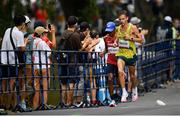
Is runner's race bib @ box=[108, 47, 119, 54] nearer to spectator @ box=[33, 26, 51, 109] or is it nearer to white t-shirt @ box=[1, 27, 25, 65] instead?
spectator @ box=[33, 26, 51, 109]

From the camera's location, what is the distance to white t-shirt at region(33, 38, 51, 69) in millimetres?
16234

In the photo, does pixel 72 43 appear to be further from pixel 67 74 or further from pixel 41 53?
pixel 41 53

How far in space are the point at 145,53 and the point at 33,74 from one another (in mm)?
5048

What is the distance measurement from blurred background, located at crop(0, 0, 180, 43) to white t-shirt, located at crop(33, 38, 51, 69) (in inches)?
184

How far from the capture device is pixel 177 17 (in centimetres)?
3916

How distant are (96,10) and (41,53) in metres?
14.4

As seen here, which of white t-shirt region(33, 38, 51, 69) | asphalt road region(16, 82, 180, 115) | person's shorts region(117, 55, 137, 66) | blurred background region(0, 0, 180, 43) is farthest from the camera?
blurred background region(0, 0, 180, 43)

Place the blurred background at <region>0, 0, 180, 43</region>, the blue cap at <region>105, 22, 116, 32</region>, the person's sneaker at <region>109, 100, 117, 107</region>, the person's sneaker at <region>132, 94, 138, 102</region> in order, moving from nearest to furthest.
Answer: the person's sneaker at <region>109, 100, 117, 107</region> < the blue cap at <region>105, 22, 116, 32</region> < the person's sneaker at <region>132, 94, 138, 102</region> < the blurred background at <region>0, 0, 180, 43</region>

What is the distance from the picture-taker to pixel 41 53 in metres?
16.3

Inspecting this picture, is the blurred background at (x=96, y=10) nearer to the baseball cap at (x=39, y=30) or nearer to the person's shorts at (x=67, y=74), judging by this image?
the baseball cap at (x=39, y=30)

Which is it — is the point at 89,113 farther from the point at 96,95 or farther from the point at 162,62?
the point at 162,62

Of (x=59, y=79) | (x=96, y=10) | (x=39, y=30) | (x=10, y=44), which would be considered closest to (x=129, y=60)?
(x=59, y=79)

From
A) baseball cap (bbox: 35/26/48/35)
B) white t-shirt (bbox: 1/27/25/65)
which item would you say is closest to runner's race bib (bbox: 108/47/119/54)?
baseball cap (bbox: 35/26/48/35)

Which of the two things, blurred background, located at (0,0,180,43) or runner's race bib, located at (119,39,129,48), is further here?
blurred background, located at (0,0,180,43)
